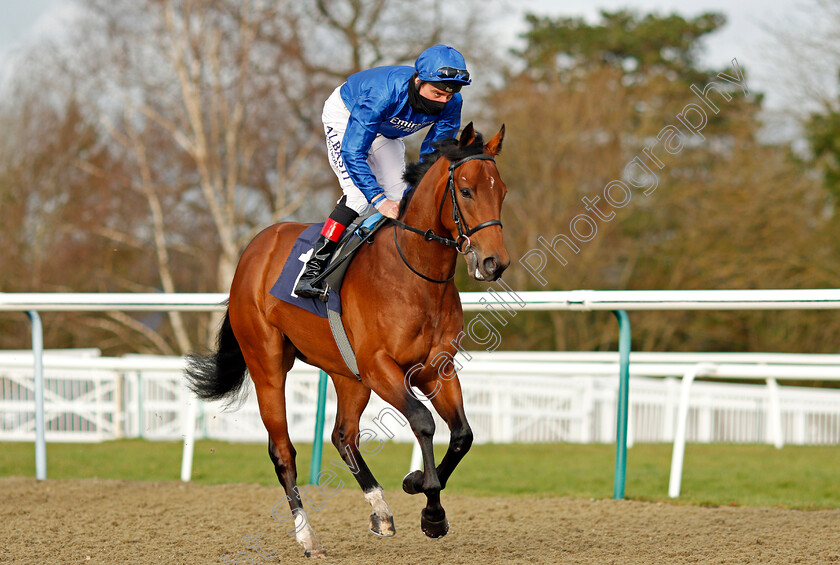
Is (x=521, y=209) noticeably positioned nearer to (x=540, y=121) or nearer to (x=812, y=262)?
(x=540, y=121)

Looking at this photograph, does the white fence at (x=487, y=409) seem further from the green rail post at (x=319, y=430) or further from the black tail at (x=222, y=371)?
the black tail at (x=222, y=371)

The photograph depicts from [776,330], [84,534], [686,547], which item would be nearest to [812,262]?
[776,330]

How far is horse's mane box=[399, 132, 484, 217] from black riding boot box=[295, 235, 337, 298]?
16.8 inches

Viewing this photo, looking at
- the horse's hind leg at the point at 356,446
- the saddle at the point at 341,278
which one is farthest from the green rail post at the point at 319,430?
the saddle at the point at 341,278

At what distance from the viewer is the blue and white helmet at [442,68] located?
12.1 feet

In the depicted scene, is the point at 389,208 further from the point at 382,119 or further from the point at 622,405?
the point at 622,405

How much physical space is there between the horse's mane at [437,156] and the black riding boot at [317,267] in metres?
0.43

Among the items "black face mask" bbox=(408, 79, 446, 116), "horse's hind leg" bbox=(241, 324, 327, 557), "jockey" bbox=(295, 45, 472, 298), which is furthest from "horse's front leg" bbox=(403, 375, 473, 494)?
"black face mask" bbox=(408, 79, 446, 116)

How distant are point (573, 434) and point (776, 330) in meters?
7.16

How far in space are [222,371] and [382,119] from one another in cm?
186

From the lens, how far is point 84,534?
161 inches

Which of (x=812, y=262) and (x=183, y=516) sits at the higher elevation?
(x=812, y=262)

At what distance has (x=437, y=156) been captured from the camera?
3770 mm

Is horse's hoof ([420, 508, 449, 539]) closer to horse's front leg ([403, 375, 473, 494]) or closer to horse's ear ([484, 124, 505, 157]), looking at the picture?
horse's front leg ([403, 375, 473, 494])
